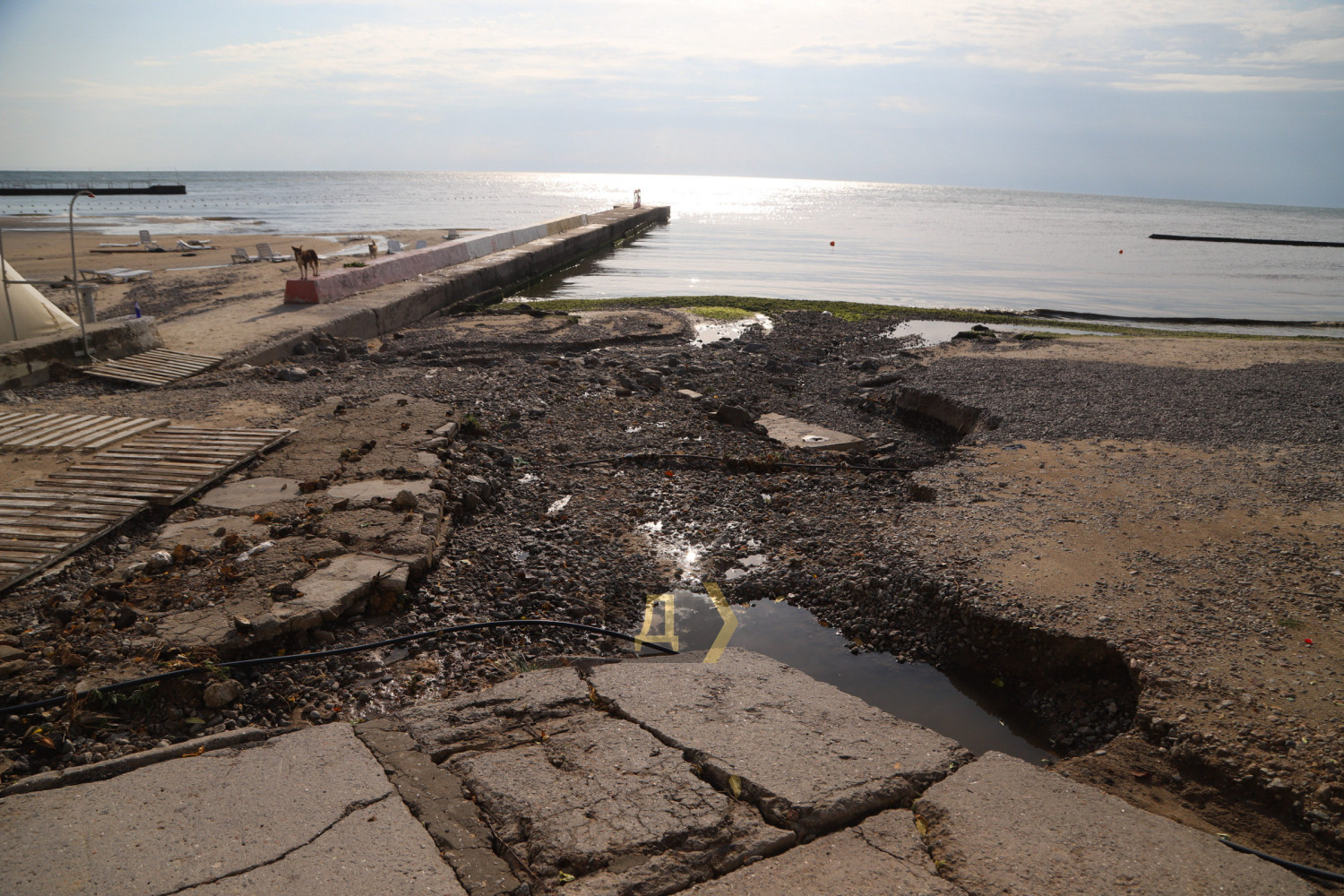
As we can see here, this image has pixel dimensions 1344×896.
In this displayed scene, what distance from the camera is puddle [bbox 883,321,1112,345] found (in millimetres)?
13459

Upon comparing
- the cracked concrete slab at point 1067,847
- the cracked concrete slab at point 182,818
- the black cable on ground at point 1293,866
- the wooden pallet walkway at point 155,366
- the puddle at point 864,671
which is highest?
→ the wooden pallet walkway at point 155,366

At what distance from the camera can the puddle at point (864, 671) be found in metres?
3.48

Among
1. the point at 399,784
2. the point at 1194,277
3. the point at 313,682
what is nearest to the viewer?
the point at 399,784

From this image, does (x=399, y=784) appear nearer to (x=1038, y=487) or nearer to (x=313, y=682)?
(x=313, y=682)

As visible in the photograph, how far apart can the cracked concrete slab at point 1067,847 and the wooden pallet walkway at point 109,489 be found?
4.33 metres

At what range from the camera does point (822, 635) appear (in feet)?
13.8

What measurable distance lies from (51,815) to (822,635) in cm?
333

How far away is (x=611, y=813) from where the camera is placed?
2.51 m

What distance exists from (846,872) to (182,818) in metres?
2.07

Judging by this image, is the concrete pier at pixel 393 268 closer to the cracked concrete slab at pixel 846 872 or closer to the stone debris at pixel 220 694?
the stone debris at pixel 220 694

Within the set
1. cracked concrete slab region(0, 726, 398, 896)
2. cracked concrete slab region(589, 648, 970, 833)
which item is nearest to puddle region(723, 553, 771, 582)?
cracked concrete slab region(589, 648, 970, 833)

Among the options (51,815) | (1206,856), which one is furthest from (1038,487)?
(51,815)

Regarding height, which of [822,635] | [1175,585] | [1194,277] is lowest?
[822,635]

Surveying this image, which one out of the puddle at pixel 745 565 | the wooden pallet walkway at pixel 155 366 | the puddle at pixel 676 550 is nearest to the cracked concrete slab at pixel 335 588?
the puddle at pixel 676 550
